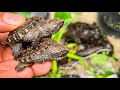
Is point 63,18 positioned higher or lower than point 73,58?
higher

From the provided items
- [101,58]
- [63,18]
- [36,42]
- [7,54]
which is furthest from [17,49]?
[101,58]

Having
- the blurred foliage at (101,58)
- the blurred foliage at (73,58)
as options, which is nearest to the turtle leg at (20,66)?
the blurred foliage at (73,58)

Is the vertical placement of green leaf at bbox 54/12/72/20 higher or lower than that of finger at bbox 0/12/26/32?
higher

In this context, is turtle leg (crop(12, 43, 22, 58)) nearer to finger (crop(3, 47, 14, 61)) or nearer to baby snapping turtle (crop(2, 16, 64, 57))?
baby snapping turtle (crop(2, 16, 64, 57))

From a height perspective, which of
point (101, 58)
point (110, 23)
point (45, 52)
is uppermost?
point (110, 23)

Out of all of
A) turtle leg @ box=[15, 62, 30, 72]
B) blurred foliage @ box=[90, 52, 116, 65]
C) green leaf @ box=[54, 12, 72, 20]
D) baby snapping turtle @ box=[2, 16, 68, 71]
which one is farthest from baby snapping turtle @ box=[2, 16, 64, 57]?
blurred foliage @ box=[90, 52, 116, 65]

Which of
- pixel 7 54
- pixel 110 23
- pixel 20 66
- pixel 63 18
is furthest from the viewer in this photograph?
pixel 110 23

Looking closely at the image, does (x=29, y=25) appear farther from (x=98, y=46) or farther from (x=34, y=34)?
(x=98, y=46)

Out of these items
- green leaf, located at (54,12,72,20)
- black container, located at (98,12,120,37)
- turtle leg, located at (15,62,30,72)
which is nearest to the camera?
turtle leg, located at (15,62,30,72)

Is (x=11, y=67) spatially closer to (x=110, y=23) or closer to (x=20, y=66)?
(x=20, y=66)
